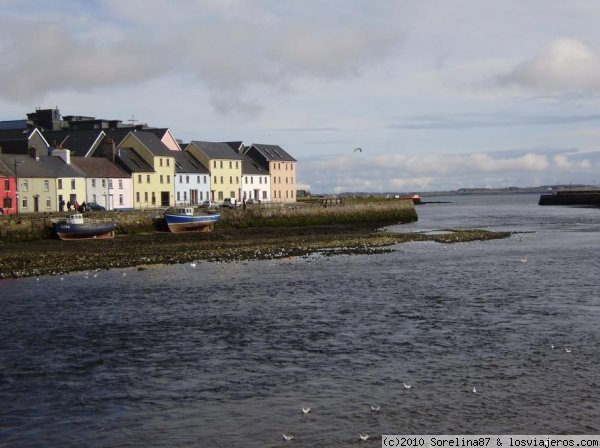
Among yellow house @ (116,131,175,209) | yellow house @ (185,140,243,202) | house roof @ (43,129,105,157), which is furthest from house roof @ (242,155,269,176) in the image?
house roof @ (43,129,105,157)

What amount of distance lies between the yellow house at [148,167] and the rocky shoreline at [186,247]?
3360 centimetres

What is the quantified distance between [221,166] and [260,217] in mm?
48623

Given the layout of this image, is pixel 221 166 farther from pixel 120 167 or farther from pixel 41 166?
pixel 41 166

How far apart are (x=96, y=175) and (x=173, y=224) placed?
1170 inches

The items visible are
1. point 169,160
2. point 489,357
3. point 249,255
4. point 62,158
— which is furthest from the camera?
point 169,160

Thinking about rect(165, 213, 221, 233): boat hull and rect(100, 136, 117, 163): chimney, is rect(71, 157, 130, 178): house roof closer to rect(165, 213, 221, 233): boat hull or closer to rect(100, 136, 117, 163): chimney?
rect(100, 136, 117, 163): chimney

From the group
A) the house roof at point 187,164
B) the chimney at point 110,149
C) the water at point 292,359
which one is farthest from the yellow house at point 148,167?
the water at point 292,359

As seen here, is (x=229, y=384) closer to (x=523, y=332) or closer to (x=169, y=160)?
(x=523, y=332)

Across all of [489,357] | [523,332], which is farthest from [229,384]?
[523,332]

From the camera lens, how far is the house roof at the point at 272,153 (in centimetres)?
15406

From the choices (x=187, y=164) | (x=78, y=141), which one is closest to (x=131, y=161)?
(x=78, y=141)

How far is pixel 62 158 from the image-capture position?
10131 centimetres

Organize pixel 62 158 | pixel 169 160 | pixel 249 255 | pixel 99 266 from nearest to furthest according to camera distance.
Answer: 1. pixel 99 266
2. pixel 249 255
3. pixel 62 158
4. pixel 169 160

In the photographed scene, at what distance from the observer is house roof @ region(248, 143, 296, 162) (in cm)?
15406
